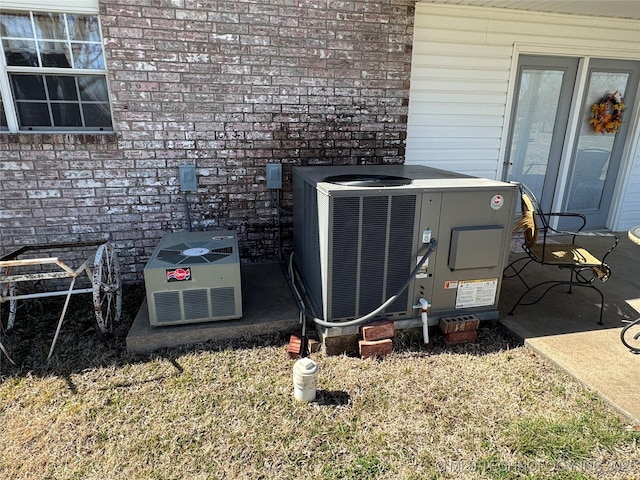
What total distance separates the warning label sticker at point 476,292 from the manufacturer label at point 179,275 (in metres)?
1.88

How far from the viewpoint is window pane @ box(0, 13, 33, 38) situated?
3.16 metres

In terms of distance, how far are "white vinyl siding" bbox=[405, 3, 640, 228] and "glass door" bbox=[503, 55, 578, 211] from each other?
151 mm

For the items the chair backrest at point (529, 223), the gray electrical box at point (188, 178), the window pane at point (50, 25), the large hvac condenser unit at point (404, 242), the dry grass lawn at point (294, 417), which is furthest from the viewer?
the gray electrical box at point (188, 178)

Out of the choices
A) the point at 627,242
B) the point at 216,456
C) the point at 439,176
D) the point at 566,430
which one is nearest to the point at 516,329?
the point at 566,430

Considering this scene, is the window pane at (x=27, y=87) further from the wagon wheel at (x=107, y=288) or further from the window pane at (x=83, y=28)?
the wagon wheel at (x=107, y=288)

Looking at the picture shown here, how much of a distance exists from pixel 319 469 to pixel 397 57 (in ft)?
11.5

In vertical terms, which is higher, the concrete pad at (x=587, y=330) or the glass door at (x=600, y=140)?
the glass door at (x=600, y=140)

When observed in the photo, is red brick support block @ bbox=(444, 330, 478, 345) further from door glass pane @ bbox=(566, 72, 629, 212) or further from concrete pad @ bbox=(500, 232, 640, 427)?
door glass pane @ bbox=(566, 72, 629, 212)

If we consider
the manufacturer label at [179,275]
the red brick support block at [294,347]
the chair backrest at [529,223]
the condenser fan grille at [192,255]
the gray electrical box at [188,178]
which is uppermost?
the gray electrical box at [188,178]

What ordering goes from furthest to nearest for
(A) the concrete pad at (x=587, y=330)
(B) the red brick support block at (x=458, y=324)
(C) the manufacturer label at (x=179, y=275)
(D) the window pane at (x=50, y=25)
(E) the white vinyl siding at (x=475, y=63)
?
(E) the white vinyl siding at (x=475, y=63), (D) the window pane at (x=50, y=25), (B) the red brick support block at (x=458, y=324), (C) the manufacturer label at (x=179, y=275), (A) the concrete pad at (x=587, y=330)

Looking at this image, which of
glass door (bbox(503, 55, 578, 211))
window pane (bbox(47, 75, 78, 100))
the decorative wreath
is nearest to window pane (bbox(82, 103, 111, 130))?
window pane (bbox(47, 75, 78, 100))

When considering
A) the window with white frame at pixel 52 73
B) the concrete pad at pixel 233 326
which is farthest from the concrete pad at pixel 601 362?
the window with white frame at pixel 52 73

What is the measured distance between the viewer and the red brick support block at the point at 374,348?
271 centimetres

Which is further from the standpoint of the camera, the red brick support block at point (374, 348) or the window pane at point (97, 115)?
the window pane at point (97, 115)
